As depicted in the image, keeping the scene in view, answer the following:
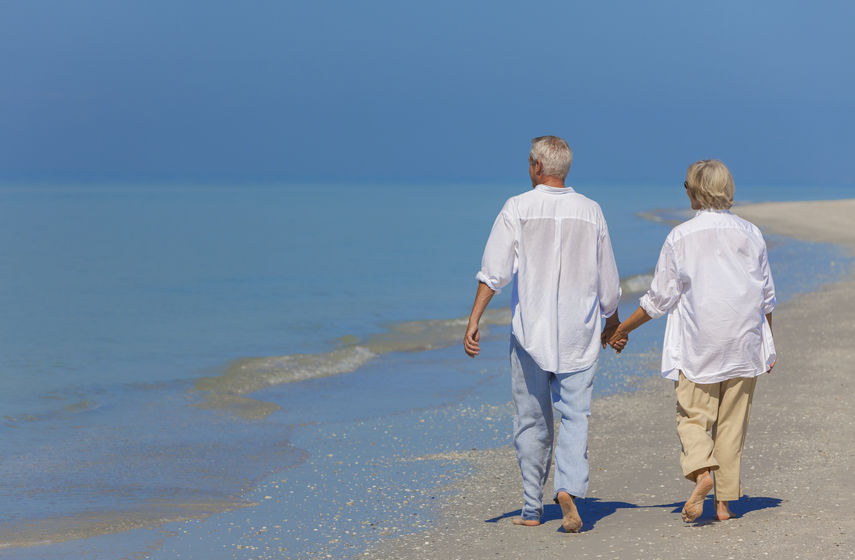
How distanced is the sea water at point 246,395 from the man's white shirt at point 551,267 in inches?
53.8

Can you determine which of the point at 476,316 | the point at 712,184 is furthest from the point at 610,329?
the point at 712,184

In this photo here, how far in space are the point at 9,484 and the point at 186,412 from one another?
274cm

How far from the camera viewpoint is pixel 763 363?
4.57 meters

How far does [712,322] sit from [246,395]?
653cm

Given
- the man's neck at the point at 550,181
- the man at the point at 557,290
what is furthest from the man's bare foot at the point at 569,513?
the man's neck at the point at 550,181

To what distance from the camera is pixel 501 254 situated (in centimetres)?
452

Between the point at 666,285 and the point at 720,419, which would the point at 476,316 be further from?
the point at 720,419

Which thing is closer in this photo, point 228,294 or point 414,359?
point 414,359

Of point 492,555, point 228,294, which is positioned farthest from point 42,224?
point 492,555

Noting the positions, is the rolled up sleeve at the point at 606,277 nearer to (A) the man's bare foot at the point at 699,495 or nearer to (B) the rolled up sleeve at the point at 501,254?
(B) the rolled up sleeve at the point at 501,254

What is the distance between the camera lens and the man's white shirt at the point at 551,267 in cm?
450

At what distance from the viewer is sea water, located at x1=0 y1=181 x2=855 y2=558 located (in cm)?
566

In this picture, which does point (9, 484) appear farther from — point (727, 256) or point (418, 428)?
point (727, 256)

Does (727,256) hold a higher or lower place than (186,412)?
higher
